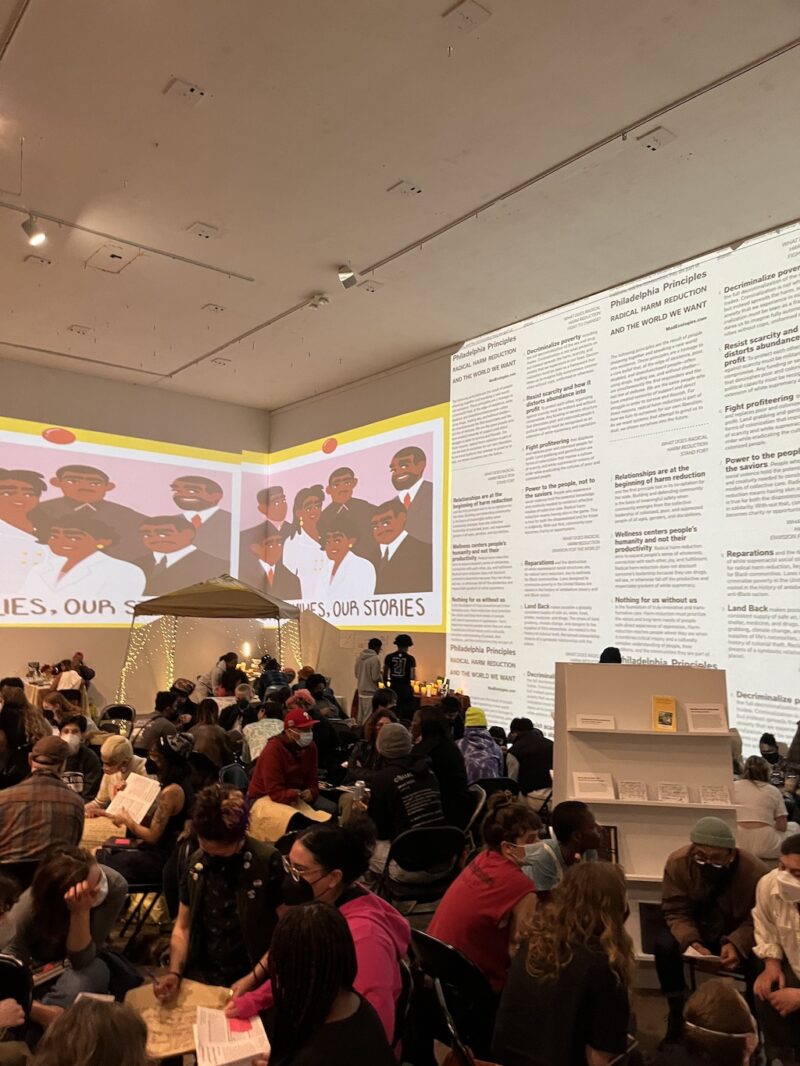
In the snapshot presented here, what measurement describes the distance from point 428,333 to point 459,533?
2.49 meters

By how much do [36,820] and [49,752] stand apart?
0.61 m

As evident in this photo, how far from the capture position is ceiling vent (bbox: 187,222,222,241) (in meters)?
7.20

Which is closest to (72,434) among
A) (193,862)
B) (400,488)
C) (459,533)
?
(400,488)

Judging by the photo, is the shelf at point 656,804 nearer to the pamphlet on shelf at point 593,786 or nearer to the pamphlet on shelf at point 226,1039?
the pamphlet on shelf at point 593,786

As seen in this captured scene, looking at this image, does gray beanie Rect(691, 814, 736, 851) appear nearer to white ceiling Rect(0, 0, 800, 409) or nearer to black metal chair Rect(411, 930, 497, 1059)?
black metal chair Rect(411, 930, 497, 1059)

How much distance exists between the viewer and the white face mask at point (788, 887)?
2691mm

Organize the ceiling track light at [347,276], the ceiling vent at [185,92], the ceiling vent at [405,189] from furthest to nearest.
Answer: the ceiling track light at [347,276]
the ceiling vent at [405,189]
the ceiling vent at [185,92]

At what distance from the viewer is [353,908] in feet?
6.90

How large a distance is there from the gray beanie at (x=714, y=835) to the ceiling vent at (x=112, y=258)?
7.10 metres

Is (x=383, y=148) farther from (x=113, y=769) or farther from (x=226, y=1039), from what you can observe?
(x=226, y=1039)

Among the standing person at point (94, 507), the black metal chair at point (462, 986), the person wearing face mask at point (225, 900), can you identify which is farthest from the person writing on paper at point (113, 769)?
the standing person at point (94, 507)

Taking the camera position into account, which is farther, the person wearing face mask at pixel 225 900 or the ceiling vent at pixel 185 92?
the ceiling vent at pixel 185 92

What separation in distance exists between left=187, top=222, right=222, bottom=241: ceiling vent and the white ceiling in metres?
0.09

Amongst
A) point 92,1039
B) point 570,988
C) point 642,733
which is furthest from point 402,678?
point 92,1039
